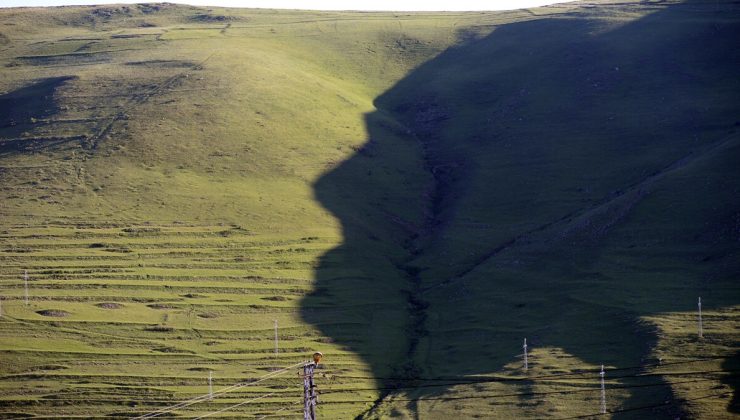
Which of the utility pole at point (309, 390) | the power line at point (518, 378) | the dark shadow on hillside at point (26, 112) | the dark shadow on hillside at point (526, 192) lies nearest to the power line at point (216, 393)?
the power line at point (518, 378)

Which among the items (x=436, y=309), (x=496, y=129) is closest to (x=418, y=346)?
(x=436, y=309)

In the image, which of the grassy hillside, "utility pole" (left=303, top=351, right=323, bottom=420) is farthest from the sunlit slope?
"utility pole" (left=303, top=351, right=323, bottom=420)

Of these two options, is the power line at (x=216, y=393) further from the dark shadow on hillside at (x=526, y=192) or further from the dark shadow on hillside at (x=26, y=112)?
the dark shadow on hillside at (x=26, y=112)

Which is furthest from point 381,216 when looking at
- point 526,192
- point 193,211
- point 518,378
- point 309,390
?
point 309,390

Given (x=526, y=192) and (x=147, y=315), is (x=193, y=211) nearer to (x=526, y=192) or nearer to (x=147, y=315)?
(x=147, y=315)

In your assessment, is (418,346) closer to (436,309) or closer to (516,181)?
(436,309)

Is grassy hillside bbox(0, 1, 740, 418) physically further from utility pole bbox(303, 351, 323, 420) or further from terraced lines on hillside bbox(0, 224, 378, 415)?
utility pole bbox(303, 351, 323, 420)
